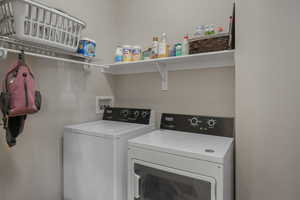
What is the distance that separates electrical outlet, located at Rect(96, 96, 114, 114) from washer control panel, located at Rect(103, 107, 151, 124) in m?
0.06

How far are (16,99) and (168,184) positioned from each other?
1.13 meters

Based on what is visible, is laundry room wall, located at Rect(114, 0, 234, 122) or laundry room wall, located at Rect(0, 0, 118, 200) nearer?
laundry room wall, located at Rect(0, 0, 118, 200)

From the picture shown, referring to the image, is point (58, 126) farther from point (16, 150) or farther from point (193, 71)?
point (193, 71)

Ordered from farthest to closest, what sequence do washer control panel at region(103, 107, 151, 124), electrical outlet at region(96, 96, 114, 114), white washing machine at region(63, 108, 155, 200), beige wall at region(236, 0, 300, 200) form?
electrical outlet at region(96, 96, 114, 114), washer control panel at region(103, 107, 151, 124), white washing machine at region(63, 108, 155, 200), beige wall at region(236, 0, 300, 200)

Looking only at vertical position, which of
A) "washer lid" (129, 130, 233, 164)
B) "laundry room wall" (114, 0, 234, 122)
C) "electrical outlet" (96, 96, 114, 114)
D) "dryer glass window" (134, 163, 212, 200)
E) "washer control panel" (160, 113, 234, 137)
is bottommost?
"dryer glass window" (134, 163, 212, 200)

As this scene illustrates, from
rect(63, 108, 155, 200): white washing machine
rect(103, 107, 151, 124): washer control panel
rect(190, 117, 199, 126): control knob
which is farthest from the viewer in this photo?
rect(103, 107, 151, 124): washer control panel

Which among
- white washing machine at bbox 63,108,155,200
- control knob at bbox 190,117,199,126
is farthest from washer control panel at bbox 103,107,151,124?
control knob at bbox 190,117,199,126

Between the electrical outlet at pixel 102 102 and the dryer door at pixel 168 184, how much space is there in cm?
102

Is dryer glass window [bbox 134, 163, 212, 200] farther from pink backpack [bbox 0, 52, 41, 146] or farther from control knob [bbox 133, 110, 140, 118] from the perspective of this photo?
pink backpack [bbox 0, 52, 41, 146]

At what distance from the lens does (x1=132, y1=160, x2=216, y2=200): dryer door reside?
37.4 inches

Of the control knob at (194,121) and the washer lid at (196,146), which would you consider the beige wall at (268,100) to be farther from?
the control knob at (194,121)

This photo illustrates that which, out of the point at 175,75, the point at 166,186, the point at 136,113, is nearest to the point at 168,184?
the point at 166,186

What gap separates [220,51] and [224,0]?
60 cm

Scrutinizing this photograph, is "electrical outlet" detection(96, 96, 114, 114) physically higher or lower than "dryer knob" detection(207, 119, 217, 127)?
higher
